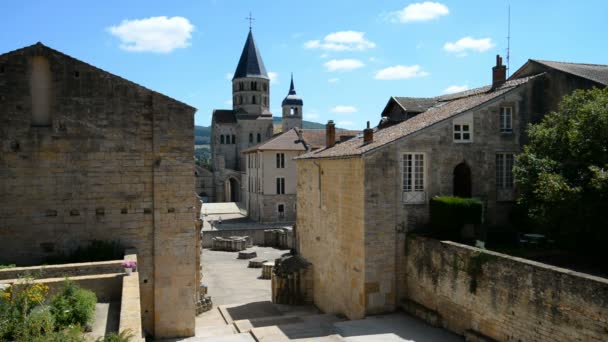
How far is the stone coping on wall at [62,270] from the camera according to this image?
12992 mm

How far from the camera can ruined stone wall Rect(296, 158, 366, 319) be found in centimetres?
1828

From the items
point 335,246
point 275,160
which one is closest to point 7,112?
point 335,246

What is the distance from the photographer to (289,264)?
25.7 metres

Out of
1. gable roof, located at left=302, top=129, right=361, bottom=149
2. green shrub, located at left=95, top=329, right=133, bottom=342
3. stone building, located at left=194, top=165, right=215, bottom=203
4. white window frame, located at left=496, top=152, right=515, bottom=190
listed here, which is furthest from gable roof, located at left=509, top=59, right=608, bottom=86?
stone building, located at left=194, top=165, right=215, bottom=203

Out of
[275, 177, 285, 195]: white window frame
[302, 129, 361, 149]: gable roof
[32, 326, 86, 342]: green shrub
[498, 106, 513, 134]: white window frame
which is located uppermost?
[302, 129, 361, 149]: gable roof

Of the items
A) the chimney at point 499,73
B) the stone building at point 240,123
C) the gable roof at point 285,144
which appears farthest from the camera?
the stone building at point 240,123

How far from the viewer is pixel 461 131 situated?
1903 cm

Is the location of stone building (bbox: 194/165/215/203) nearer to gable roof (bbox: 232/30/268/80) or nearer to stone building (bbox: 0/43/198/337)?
gable roof (bbox: 232/30/268/80)

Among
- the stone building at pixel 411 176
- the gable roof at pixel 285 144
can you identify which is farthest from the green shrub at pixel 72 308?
the gable roof at pixel 285 144

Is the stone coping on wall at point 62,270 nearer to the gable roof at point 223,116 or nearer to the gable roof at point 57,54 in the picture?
the gable roof at point 57,54

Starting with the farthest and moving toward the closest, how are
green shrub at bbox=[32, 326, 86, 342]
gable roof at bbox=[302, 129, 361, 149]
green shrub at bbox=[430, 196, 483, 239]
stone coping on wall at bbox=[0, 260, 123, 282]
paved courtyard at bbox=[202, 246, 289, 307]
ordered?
gable roof at bbox=[302, 129, 361, 149] < paved courtyard at bbox=[202, 246, 289, 307] < green shrub at bbox=[430, 196, 483, 239] < stone coping on wall at bbox=[0, 260, 123, 282] < green shrub at bbox=[32, 326, 86, 342]

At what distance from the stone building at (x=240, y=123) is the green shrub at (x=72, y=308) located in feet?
197

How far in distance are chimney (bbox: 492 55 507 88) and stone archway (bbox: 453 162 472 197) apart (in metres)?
5.07

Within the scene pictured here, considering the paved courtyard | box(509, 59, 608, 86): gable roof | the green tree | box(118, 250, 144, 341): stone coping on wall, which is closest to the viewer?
box(118, 250, 144, 341): stone coping on wall
